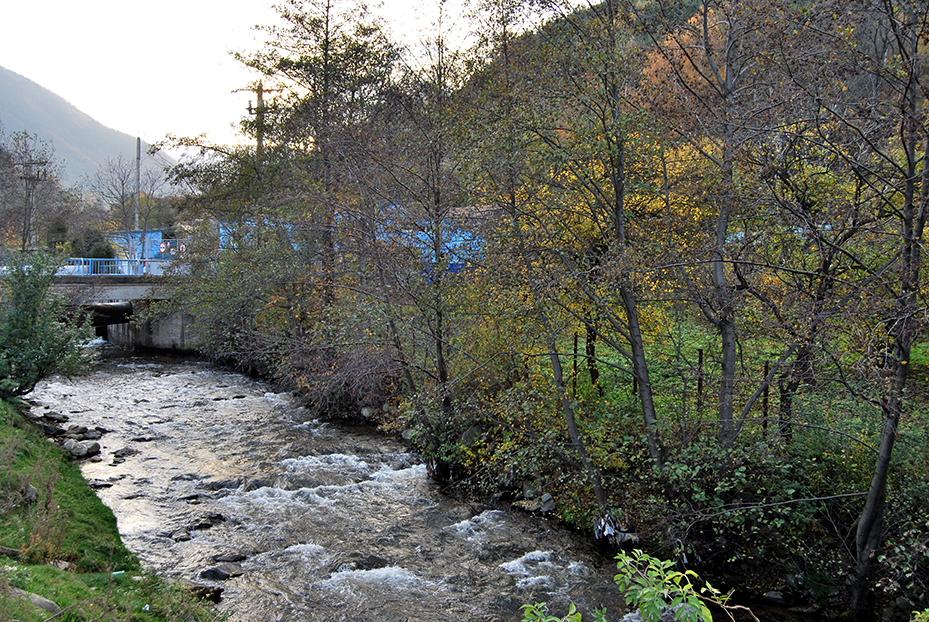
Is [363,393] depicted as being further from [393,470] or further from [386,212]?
[386,212]

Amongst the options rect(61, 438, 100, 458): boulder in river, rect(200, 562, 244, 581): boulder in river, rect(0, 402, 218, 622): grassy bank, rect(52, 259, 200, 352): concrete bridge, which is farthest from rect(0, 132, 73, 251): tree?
rect(200, 562, 244, 581): boulder in river

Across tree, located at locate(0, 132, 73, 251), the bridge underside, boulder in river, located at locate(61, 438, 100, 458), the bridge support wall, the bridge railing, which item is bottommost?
boulder in river, located at locate(61, 438, 100, 458)

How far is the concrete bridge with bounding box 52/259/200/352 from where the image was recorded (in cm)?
2745

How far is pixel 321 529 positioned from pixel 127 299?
24721 millimetres

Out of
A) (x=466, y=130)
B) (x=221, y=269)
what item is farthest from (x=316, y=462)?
(x=221, y=269)

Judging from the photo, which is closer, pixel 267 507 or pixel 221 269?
pixel 267 507

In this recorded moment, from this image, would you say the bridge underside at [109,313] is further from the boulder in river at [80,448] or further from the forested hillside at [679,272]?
the forested hillside at [679,272]

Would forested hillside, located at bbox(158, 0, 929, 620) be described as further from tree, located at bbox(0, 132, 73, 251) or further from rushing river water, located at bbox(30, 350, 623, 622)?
tree, located at bbox(0, 132, 73, 251)

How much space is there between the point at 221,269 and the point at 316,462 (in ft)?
34.2

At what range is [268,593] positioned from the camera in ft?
26.3

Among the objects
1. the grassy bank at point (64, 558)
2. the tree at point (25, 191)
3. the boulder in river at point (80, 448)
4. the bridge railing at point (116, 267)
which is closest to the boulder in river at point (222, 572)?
the grassy bank at point (64, 558)

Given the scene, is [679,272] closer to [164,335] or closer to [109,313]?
[164,335]

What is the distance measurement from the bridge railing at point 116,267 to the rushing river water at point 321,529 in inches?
606

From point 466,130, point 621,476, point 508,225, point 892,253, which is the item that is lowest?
point 621,476
